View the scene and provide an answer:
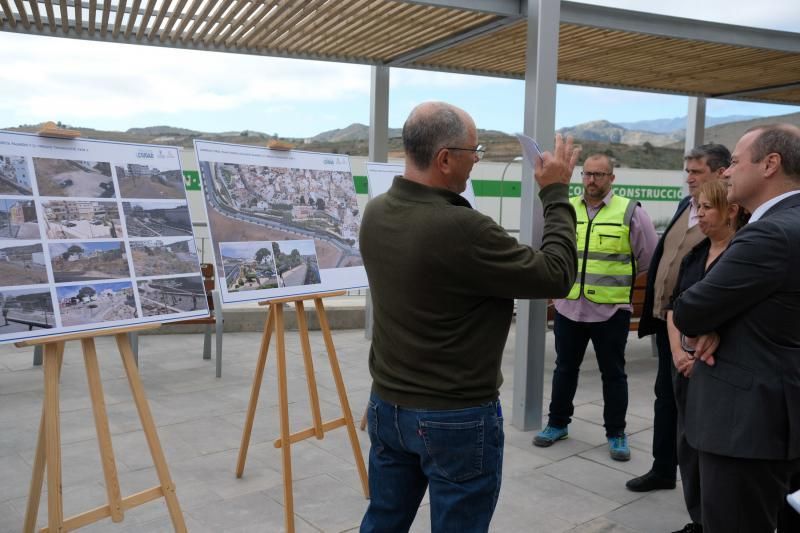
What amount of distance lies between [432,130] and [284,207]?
1.95 metres

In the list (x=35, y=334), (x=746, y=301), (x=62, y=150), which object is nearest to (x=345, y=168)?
(x=62, y=150)

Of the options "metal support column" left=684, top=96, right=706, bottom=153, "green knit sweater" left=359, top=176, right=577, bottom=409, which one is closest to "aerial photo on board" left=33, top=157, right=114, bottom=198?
"green knit sweater" left=359, top=176, right=577, bottom=409

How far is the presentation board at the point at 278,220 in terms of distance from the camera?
11.0ft

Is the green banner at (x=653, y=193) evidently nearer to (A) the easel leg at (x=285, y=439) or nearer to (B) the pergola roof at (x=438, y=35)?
(B) the pergola roof at (x=438, y=35)

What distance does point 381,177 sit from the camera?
4453 mm

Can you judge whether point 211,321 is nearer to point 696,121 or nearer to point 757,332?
point 757,332

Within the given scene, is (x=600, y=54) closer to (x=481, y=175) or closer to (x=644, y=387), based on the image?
(x=644, y=387)

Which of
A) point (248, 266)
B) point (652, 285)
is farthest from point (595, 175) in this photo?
point (248, 266)

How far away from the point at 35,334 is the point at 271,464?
1.76 metres

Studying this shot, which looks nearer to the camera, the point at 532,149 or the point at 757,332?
the point at 757,332

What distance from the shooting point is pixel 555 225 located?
6.22 feet

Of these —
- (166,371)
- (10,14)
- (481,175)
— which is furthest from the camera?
(481,175)

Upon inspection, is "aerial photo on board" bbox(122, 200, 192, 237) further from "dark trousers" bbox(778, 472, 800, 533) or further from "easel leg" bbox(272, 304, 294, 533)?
"dark trousers" bbox(778, 472, 800, 533)

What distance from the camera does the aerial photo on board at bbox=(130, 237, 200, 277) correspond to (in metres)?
2.91
